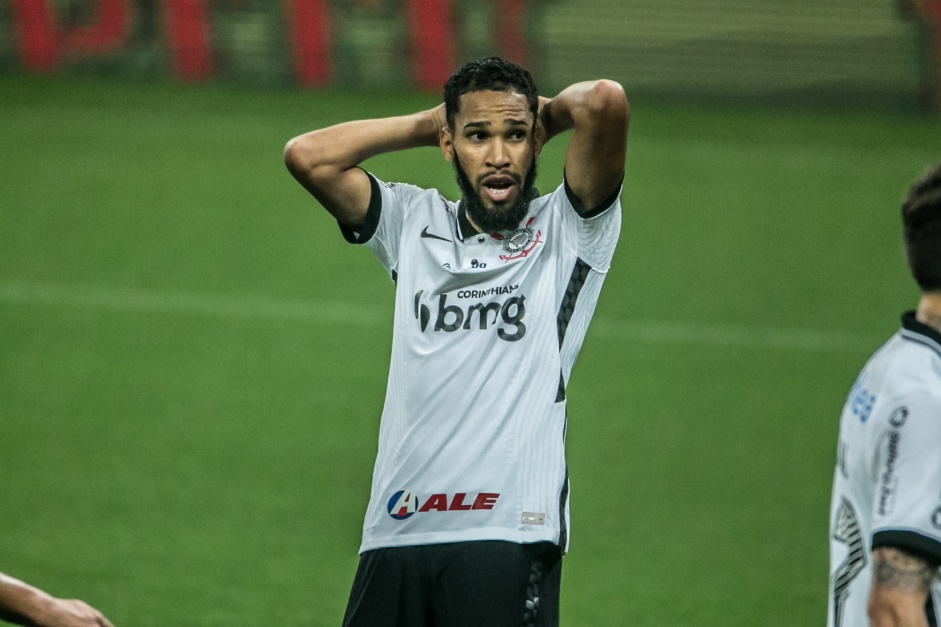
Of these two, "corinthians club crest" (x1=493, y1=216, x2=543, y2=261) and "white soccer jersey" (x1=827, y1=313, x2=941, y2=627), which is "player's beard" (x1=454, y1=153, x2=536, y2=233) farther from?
"white soccer jersey" (x1=827, y1=313, x2=941, y2=627)

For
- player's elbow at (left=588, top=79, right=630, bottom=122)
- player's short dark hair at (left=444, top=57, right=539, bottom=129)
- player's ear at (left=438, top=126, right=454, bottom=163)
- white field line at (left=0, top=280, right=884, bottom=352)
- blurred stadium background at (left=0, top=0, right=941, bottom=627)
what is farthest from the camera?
white field line at (left=0, top=280, right=884, bottom=352)

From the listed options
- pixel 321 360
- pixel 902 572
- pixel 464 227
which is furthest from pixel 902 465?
pixel 321 360

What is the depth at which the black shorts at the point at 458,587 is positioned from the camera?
11.5 ft

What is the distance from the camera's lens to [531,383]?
3631 mm

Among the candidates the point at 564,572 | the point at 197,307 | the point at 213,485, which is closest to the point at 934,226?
the point at 564,572

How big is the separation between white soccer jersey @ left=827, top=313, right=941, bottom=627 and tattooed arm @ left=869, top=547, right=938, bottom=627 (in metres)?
0.02

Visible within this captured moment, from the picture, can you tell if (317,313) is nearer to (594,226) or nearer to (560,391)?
(594,226)

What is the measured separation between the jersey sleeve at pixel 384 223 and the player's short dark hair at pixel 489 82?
0.28 m

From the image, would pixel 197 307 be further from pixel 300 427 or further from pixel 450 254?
pixel 450 254

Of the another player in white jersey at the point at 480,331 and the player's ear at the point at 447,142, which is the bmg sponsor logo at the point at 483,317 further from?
the player's ear at the point at 447,142

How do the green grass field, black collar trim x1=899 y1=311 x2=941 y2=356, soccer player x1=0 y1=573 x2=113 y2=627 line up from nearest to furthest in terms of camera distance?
black collar trim x1=899 y1=311 x2=941 y2=356
soccer player x1=0 y1=573 x2=113 y2=627
the green grass field

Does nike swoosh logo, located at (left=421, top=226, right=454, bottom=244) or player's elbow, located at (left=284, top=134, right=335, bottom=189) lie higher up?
player's elbow, located at (left=284, top=134, right=335, bottom=189)

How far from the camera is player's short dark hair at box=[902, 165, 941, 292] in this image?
2760 millimetres

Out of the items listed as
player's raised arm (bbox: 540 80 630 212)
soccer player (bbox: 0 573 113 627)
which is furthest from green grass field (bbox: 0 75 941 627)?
player's raised arm (bbox: 540 80 630 212)
